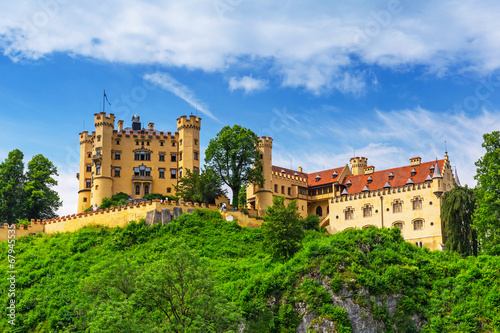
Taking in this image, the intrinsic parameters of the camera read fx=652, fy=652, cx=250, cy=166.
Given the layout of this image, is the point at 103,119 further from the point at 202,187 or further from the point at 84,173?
the point at 202,187

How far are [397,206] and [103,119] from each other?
130 ft

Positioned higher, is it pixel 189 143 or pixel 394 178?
pixel 189 143

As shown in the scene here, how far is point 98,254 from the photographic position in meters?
67.3

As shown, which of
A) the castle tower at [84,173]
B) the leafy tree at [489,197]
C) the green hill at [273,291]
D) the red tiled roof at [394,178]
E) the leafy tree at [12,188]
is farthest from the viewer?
the castle tower at [84,173]

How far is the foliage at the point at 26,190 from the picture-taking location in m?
84.4

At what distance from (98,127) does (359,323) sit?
4964cm

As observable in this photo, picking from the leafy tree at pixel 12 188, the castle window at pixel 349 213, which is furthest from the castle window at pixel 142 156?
the castle window at pixel 349 213

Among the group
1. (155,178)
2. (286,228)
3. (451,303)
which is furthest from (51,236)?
(451,303)

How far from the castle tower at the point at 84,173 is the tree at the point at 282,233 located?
38.0 meters

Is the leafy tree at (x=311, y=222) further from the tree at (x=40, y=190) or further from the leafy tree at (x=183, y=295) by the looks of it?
the leafy tree at (x=183, y=295)

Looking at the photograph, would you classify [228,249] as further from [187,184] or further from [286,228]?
[187,184]

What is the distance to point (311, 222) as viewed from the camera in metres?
→ 83.4

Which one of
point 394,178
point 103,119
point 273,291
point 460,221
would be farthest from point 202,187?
point 460,221

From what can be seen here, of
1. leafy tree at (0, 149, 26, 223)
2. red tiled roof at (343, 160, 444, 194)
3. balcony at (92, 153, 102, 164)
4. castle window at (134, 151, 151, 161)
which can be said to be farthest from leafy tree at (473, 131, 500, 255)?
leafy tree at (0, 149, 26, 223)
